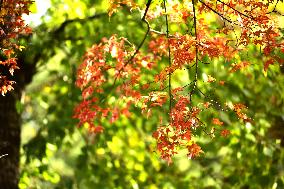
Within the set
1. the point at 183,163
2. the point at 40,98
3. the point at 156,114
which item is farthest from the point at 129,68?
the point at 183,163

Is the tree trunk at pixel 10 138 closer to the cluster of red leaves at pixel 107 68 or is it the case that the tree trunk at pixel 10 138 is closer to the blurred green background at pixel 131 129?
the blurred green background at pixel 131 129

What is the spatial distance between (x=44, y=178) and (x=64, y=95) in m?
1.18

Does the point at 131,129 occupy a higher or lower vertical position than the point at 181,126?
lower

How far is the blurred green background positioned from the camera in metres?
5.04

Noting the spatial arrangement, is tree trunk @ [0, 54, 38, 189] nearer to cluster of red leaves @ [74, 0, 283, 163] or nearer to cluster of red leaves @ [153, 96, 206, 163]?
cluster of red leaves @ [74, 0, 283, 163]

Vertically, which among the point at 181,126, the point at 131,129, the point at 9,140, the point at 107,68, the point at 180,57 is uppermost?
the point at 180,57

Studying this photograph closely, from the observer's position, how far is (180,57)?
3.03m

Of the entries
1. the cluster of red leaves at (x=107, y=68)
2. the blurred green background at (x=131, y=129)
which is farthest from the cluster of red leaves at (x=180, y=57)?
the blurred green background at (x=131, y=129)

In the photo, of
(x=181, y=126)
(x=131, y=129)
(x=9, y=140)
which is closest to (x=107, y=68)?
(x=181, y=126)

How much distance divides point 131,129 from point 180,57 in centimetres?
321

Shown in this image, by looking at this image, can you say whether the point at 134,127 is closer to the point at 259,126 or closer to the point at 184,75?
the point at 184,75

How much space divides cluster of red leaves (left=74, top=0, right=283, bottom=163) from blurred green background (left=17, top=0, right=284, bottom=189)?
1.67ft

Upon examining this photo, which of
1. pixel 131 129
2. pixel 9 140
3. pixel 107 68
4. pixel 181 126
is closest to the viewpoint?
pixel 181 126

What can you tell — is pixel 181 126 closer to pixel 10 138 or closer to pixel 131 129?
pixel 10 138
